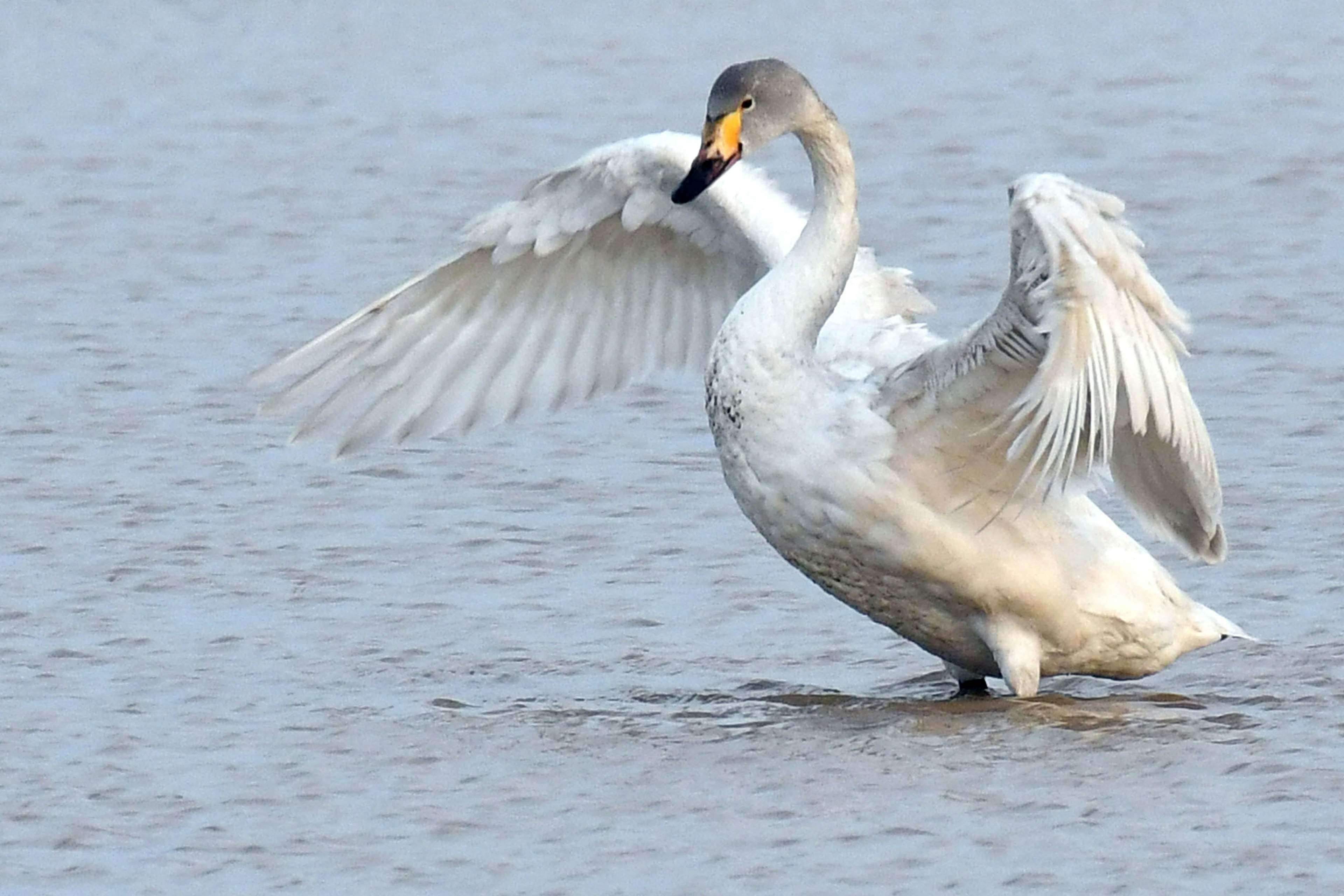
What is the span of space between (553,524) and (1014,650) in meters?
2.08

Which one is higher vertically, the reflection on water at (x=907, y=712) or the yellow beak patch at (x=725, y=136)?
the yellow beak patch at (x=725, y=136)

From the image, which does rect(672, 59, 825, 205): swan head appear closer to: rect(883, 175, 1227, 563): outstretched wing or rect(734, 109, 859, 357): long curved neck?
rect(734, 109, 859, 357): long curved neck

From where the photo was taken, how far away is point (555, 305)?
939cm

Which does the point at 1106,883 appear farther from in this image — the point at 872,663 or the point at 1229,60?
the point at 1229,60

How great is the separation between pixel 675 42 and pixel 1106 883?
412 inches

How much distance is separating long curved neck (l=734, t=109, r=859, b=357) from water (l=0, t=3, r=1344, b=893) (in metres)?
0.99

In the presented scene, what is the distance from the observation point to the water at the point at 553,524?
6973 mm

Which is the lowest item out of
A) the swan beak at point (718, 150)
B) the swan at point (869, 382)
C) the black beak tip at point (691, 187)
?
the swan at point (869, 382)

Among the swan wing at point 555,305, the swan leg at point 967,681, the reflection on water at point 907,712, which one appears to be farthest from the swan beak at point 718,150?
the swan leg at point 967,681

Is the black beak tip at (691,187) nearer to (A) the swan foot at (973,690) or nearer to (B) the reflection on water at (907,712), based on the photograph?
(B) the reflection on water at (907,712)

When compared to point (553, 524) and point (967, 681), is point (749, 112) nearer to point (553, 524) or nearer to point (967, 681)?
point (967, 681)

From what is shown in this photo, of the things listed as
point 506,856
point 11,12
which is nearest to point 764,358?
point 506,856

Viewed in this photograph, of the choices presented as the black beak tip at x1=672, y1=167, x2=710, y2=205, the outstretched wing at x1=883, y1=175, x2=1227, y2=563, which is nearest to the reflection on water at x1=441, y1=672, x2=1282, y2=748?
the outstretched wing at x1=883, y1=175, x2=1227, y2=563

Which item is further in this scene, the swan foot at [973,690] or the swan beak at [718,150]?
the swan foot at [973,690]
